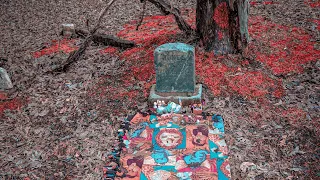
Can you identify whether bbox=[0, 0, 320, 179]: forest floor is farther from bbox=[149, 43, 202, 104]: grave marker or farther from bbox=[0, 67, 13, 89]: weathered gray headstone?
bbox=[149, 43, 202, 104]: grave marker

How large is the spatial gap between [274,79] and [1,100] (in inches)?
226

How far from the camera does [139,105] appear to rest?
6113 mm

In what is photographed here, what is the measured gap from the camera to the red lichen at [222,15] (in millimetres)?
6523

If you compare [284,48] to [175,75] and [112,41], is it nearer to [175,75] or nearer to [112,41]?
[175,75]

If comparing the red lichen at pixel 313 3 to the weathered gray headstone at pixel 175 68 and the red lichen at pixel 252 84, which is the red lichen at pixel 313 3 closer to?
the red lichen at pixel 252 84

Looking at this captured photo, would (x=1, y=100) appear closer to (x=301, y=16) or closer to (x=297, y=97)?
(x=297, y=97)

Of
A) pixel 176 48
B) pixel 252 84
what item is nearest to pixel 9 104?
pixel 176 48

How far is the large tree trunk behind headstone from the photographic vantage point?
6531mm

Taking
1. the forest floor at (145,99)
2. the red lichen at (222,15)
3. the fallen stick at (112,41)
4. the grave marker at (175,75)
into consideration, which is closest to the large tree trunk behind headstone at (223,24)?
the red lichen at (222,15)

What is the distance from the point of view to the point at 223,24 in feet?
21.8

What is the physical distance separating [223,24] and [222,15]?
19 centimetres

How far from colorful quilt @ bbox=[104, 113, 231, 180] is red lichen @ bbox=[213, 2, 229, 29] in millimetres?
2150

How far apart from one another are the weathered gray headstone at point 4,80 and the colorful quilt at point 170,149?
124 inches

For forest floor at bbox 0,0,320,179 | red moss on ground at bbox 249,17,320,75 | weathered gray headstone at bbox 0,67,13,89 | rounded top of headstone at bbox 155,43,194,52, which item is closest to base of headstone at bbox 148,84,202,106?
forest floor at bbox 0,0,320,179
